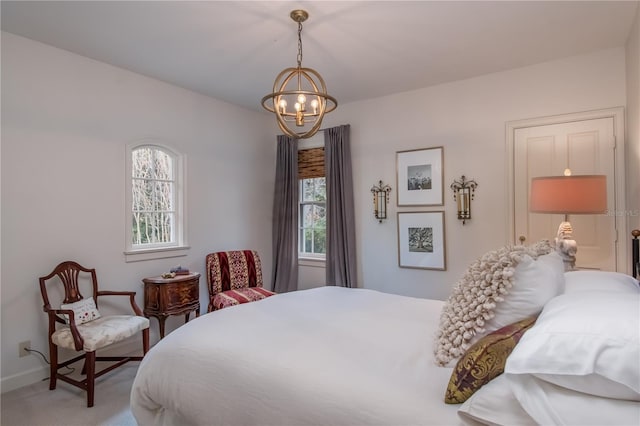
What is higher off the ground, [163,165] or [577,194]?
[163,165]

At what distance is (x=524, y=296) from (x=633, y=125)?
2423mm

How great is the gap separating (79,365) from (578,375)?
3684mm

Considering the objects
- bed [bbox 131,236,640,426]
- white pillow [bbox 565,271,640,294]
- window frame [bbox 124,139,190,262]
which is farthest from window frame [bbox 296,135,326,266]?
white pillow [bbox 565,271,640,294]

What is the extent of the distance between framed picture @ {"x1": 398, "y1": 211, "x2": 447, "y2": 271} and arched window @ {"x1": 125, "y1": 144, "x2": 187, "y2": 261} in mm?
2519

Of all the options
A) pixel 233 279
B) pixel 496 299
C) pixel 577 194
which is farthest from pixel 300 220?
pixel 496 299

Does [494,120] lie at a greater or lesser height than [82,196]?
greater

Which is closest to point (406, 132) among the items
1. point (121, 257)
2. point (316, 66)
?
point (316, 66)

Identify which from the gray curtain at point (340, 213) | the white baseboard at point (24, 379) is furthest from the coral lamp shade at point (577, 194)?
the white baseboard at point (24, 379)

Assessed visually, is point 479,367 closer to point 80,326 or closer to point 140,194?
point 80,326

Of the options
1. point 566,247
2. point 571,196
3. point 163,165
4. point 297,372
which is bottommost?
point 297,372

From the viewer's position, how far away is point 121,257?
137 inches

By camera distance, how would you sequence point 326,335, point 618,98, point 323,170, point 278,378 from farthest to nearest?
point 323,170, point 618,98, point 326,335, point 278,378

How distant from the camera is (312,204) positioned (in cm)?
500

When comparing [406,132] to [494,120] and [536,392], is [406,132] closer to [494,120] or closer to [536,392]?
[494,120]
